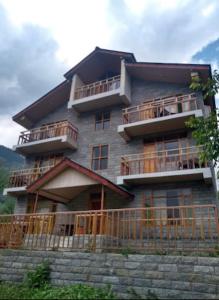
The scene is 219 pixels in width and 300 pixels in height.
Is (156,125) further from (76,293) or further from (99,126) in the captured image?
(76,293)

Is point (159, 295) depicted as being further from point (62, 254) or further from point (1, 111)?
point (1, 111)

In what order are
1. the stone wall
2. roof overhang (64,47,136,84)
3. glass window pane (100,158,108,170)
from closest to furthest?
the stone wall
glass window pane (100,158,108,170)
roof overhang (64,47,136,84)

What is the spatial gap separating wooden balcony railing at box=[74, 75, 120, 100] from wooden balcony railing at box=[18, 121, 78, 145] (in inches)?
82.0

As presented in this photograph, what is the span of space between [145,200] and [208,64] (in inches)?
292

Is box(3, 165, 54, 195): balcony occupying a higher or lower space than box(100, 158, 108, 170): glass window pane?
lower

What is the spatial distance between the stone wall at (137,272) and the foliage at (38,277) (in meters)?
0.16

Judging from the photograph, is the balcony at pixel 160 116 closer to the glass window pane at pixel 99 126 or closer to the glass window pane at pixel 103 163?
the glass window pane at pixel 103 163

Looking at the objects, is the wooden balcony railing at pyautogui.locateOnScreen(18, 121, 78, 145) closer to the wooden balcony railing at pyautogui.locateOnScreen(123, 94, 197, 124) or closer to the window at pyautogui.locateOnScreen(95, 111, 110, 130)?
the window at pyautogui.locateOnScreen(95, 111, 110, 130)

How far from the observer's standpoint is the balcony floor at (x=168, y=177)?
9.87m

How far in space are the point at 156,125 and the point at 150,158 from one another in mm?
1916

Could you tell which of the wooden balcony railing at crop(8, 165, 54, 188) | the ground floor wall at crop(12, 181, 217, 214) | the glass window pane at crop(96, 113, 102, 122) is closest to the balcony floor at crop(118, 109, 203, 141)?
the glass window pane at crop(96, 113, 102, 122)

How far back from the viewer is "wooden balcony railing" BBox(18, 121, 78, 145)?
1434 cm

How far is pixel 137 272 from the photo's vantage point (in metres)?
5.69

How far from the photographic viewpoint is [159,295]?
521 centimetres
